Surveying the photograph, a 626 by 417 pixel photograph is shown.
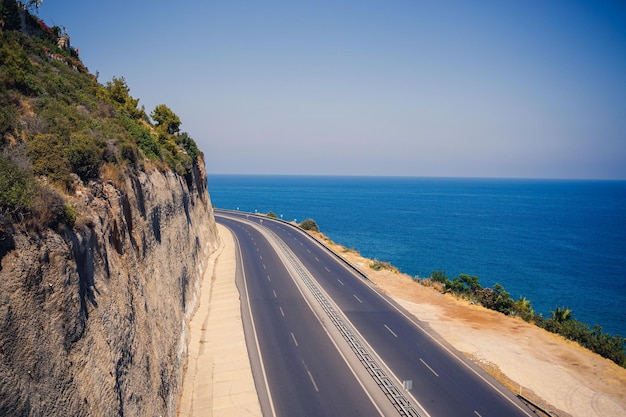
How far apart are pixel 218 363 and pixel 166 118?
36084 millimetres

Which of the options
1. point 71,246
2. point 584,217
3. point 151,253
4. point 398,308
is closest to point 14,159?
point 71,246

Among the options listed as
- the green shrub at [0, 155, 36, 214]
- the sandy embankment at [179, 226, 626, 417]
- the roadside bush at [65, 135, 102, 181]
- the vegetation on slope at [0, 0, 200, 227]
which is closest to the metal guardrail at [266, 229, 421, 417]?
the sandy embankment at [179, 226, 626, 417]

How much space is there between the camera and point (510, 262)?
7725cm

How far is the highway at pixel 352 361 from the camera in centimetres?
1977

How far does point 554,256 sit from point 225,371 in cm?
8827

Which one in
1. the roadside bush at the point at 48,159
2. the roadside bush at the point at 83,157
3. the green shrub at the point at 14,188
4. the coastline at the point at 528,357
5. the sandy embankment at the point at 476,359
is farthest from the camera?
the coastline at the point at 528,357

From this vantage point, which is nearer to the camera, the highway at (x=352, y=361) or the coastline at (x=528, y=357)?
the highway at (x=352, y=361)

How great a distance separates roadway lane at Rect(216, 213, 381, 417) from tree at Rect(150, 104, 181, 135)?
2505 cm

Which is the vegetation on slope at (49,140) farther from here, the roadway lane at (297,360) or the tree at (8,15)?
the roadway lane at (297,360)

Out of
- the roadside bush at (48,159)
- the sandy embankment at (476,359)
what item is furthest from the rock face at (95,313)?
the sandy embankment at (476,359)

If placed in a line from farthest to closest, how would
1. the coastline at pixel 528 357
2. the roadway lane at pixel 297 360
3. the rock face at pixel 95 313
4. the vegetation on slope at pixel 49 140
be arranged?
the coastline at pixel 528 357
the roadway lane at pixel 297 360
the vegetation on slope at pixel 49 140
the rock face at pixel 95 313

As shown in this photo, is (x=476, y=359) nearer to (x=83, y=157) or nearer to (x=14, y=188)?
(x=83, y=157)

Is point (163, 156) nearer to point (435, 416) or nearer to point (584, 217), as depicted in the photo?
point (435, 416)

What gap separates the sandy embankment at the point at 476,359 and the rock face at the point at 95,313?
7.39ft
